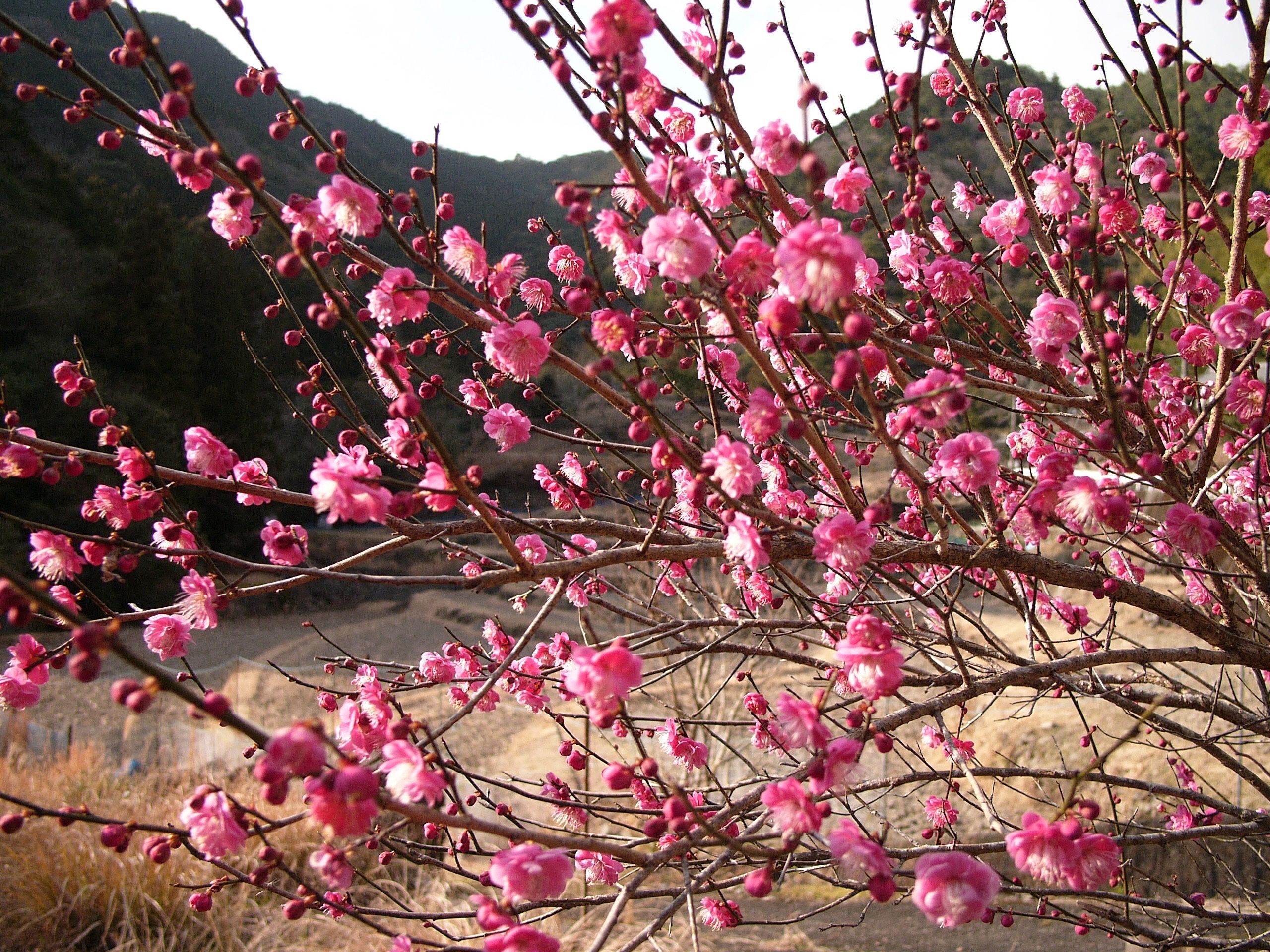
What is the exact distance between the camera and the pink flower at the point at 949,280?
67.9 inches

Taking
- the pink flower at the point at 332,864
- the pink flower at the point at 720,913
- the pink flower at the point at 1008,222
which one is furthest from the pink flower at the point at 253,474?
the pink flower at the point at 1008,222

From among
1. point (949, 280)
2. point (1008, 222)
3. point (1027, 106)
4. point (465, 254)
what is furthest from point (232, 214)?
point (1027, 106)

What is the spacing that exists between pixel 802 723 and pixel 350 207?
1.10m

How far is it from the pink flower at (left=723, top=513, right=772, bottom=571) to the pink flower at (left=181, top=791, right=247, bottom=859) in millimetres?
792

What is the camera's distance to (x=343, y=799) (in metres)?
0.84

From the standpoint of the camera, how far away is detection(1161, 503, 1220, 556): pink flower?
131 centimetres

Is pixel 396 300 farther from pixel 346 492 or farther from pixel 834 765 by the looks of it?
→ pixel 834 765

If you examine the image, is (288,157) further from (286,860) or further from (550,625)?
(286,860)

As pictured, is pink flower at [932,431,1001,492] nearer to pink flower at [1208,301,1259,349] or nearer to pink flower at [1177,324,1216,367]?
pink flower at [1208,301,1259,349]

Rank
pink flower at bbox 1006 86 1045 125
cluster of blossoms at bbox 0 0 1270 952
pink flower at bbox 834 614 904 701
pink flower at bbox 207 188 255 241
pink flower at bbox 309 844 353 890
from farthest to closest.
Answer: pink flower at bbox 1006 86 1045 125 < pink flower at bbox 207 188 255 241 < pink flower at bbox 834 614 904 701 < cluster of blossoms at bbox 0 0 1270 952 < pink flower at bbox 309 844 353 890

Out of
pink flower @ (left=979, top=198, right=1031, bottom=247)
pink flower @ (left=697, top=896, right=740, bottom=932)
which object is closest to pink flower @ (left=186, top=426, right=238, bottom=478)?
pink flower @ (left=697, top=896, right=740, bottom=932)

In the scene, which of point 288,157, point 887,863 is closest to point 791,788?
point 887,863

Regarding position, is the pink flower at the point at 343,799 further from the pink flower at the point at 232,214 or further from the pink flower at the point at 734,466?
the pink flower at the point at 232,214

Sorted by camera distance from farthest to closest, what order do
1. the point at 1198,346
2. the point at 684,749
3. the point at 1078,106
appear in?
1. the point at 1078,106
2. the point at 684,749
3. the point at 1198,346
